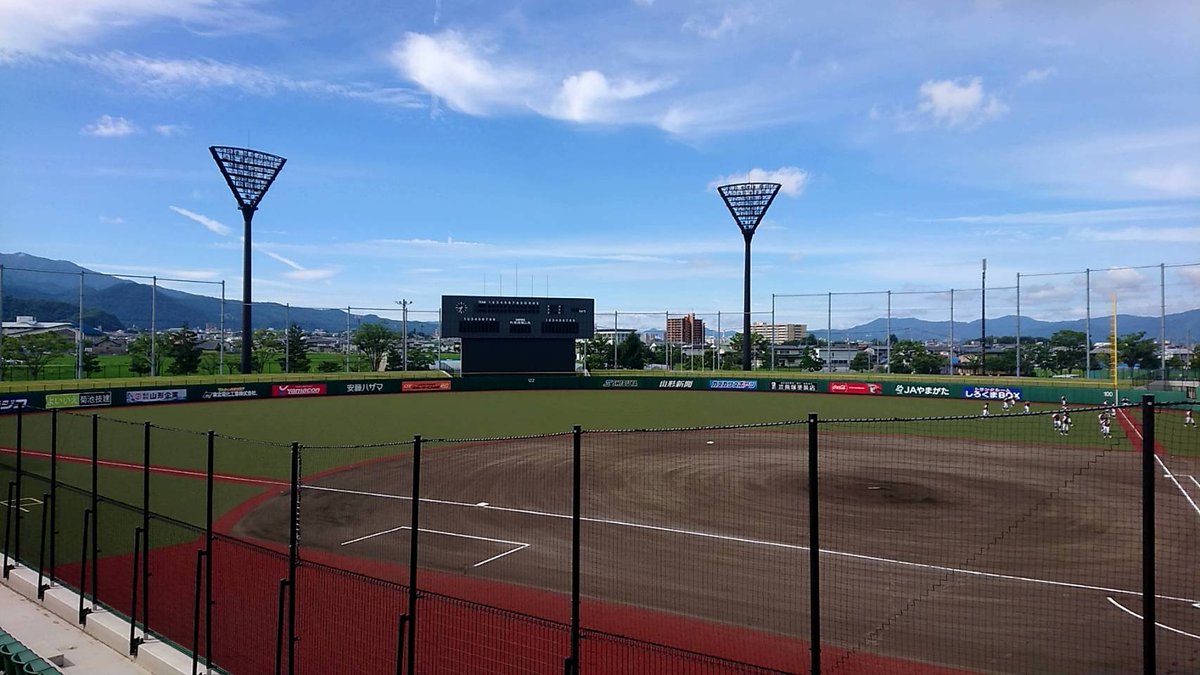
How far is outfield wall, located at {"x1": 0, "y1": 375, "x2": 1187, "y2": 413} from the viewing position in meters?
39.6

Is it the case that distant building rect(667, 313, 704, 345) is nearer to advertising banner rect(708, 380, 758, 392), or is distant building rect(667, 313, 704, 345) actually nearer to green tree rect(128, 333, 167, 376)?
advertising banner rect(708, 380, 758, 392)

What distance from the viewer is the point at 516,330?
Answer: 2175 inches

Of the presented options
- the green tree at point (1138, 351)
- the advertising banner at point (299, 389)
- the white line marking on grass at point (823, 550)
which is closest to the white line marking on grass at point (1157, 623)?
the white line marking on grass at point (823, 550)

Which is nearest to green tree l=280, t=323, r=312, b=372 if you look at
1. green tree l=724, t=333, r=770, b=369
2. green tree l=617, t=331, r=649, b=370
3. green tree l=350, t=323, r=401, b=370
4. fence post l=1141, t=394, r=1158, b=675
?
green tree l=350, t=323, r=401, b=370

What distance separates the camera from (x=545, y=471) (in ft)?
74.9

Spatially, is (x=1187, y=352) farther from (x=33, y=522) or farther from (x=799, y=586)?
(x=33, y=522)

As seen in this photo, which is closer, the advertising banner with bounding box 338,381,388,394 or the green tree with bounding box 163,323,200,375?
the advertising banner with bounding box 338,381,388,394

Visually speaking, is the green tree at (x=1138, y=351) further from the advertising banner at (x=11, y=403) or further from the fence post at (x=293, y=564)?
the advertising banner at (x=11, y=403)

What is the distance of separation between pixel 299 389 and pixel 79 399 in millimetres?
13190

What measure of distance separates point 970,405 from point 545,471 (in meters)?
36.5

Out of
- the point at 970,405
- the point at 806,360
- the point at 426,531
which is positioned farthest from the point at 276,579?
the point at 806,360

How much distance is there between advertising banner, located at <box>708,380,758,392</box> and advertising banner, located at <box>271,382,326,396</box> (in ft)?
101

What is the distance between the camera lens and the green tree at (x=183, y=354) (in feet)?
215

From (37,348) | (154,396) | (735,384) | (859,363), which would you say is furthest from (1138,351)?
(37,348)
